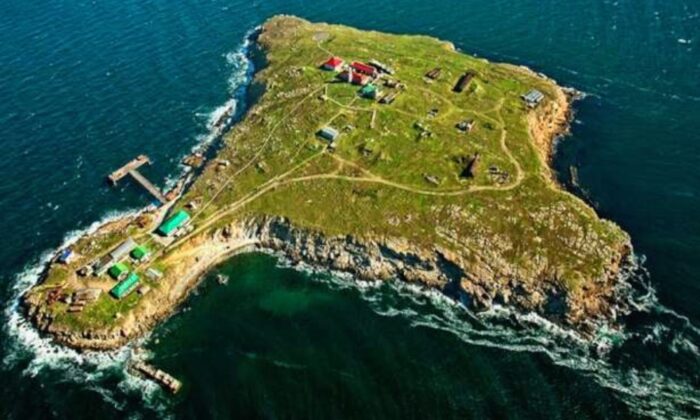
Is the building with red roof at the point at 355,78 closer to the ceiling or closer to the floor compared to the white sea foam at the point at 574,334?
closer to the ceiling

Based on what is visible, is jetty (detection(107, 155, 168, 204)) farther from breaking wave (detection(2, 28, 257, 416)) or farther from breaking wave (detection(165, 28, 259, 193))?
breaking wave (detection(2, 28, 257, 416))

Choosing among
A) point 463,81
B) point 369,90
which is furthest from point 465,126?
point 369,90

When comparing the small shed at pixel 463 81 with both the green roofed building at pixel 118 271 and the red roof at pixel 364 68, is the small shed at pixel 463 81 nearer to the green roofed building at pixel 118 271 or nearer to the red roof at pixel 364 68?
the red roof at pixel 364 68

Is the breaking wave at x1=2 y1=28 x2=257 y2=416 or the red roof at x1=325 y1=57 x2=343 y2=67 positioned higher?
the red roof at x1=325 y1=57 x2=343 y2=67

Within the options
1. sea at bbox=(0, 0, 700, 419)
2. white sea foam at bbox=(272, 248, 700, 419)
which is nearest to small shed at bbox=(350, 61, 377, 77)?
sea at bbox=(0, 0, 700, 419)

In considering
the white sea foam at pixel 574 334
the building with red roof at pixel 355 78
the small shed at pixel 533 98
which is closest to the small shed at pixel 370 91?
the building with red roof at pixel 355 78

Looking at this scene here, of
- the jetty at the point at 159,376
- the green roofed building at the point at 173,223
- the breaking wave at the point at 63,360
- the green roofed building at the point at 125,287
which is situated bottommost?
the breaking wave at the point at 63,360

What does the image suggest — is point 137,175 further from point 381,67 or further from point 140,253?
point 381,67
